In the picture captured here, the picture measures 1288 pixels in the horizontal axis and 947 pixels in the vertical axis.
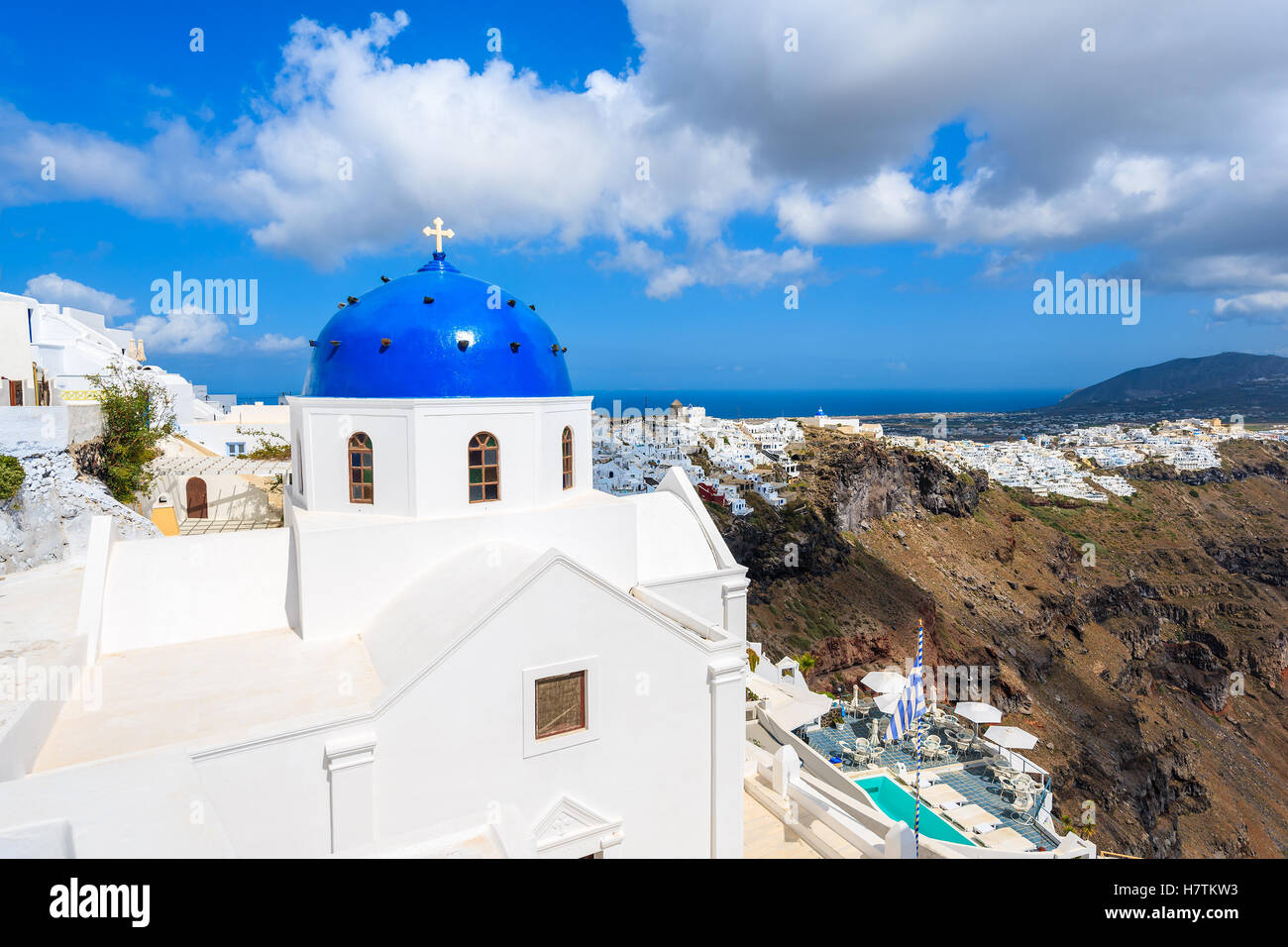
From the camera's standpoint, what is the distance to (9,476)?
15.9 meters

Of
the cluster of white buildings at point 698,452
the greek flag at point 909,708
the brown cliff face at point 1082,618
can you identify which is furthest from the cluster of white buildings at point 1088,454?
the greek flag at point 909,708

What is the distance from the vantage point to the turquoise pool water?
1839cm

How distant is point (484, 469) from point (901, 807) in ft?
51.4

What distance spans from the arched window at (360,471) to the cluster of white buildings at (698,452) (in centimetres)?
2942

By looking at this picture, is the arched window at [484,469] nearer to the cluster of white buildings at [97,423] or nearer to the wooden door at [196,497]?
the cluster of white buildings at [97,423]

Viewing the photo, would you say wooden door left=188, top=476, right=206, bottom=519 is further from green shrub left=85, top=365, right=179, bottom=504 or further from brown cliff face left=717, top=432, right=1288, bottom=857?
brown cliff face left=717, top=432, right=1288, bottom=857

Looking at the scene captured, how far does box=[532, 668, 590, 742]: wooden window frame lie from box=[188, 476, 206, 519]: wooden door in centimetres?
1668

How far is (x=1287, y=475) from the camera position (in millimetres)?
91500

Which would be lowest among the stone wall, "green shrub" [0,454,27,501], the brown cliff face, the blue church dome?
the brown cliff face

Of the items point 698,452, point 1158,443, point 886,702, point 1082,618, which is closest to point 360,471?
point 886,702

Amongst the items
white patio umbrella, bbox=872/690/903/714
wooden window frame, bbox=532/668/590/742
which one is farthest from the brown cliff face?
wooden window frame, bbox=532/668/590/742

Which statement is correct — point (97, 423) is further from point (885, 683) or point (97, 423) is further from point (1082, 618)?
point (1082, 618)
